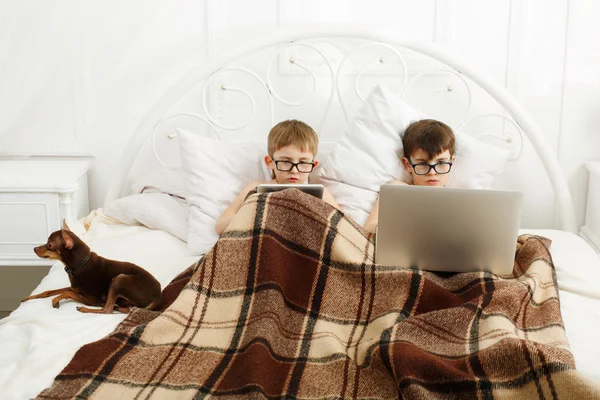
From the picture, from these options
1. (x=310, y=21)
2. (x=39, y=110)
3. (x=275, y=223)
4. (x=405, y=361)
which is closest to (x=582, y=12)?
(x=310, y=21)

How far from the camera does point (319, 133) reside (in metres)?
2.70

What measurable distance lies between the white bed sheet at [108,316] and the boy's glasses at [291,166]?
381mm

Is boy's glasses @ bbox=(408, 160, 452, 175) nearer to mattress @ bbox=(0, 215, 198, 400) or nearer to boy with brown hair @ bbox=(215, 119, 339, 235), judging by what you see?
boy with brown hair @ bbox=(215, 119, 339, 235)

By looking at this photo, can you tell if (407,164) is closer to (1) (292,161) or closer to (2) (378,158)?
(2) (378,158)

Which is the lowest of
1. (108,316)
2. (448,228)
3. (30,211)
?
(108,316)

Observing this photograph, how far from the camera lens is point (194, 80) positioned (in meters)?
2.58

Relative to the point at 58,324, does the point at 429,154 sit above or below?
above

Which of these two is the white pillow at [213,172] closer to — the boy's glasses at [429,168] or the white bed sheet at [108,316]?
the white bed sheet at [108,316]

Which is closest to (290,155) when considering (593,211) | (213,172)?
(213,172)

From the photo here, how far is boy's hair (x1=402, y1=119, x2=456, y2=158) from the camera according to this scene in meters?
2.21

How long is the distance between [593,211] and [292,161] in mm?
1219

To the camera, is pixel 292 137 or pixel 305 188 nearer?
pixel 305 188

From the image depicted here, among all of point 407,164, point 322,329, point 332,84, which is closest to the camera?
point 322,329

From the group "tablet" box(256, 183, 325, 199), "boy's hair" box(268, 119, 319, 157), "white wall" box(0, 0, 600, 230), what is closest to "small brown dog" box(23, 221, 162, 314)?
"tablet" box(256, 183, 325, 199)
